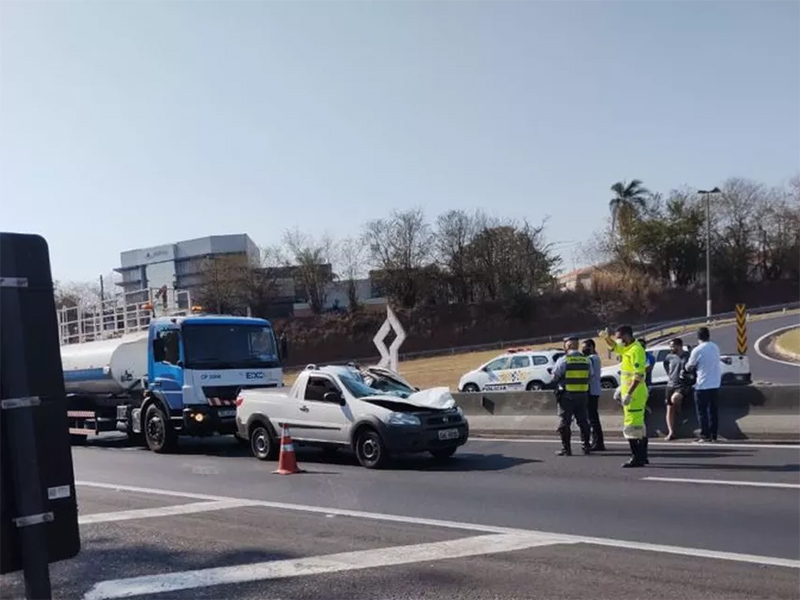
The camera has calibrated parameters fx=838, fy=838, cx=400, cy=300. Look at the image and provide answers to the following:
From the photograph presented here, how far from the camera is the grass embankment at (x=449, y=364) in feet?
138

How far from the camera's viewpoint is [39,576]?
10.5ft

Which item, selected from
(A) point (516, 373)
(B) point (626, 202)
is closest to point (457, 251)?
(B) point (626, 202)

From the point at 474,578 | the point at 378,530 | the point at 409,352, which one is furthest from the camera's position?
the point at 409,352

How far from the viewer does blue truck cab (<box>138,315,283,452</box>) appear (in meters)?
16.8

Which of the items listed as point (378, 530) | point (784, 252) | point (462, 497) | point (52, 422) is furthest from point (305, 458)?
point (784, 252)

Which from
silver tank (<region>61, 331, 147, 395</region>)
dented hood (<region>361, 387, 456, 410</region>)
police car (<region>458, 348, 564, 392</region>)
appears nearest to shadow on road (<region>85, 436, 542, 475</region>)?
dented hood (<region>361, 387, 456, 410</region>)

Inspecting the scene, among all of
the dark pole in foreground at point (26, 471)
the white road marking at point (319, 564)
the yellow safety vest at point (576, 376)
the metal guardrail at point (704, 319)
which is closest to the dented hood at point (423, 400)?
the yellow safety vest at point (576, 376)

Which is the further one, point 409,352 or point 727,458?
point 409,352

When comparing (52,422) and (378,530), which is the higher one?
(52,422)

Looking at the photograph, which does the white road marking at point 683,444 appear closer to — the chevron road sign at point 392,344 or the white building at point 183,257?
the chevron road sign at point 392,344

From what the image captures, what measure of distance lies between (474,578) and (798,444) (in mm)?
8756

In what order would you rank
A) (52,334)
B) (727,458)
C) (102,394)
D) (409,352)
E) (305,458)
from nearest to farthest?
(52,334)
(727,458)
(305,458)
(102,394)
(409,352)

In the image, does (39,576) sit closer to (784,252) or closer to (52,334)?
(52,334)

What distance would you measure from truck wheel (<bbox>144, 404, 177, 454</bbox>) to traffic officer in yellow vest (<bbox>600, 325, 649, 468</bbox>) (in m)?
9.48
